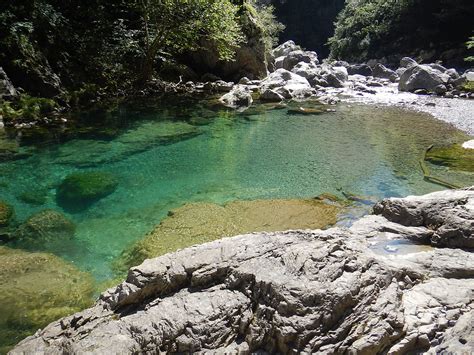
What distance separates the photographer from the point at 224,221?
8062 mm

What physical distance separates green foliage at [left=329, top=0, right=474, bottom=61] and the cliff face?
12104mm

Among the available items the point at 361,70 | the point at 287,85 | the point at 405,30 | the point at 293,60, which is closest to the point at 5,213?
the point at 287,85

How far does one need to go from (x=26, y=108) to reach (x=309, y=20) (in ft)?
190

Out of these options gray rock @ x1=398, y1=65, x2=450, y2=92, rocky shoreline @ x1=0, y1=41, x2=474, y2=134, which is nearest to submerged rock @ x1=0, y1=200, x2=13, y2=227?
rocky shoreline @ x1=0, y1=41, x2=474, y2=134

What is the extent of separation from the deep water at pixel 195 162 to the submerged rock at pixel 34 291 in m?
0.33

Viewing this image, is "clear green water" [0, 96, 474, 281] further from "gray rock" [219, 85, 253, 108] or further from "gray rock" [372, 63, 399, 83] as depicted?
"gray rock" [372, 63, 399, 83]

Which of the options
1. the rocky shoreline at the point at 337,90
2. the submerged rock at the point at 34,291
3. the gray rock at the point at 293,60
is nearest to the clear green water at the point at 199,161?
the submerged rock at the point at 34,291

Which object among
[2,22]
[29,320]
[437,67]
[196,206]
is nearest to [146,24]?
[2,22]

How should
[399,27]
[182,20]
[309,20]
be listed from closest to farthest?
[182,20] → [399,27] → [309,20]

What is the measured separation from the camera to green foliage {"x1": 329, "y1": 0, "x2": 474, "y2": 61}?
39156 millimetres

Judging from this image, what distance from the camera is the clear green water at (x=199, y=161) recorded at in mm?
8406

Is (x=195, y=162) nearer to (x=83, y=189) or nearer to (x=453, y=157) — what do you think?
(x=83, y=189)

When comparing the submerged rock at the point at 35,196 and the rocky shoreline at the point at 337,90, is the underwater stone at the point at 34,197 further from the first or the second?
the rocky shoreline at the point at 337,90

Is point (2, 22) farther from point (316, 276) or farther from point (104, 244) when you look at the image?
point (316, 276)
